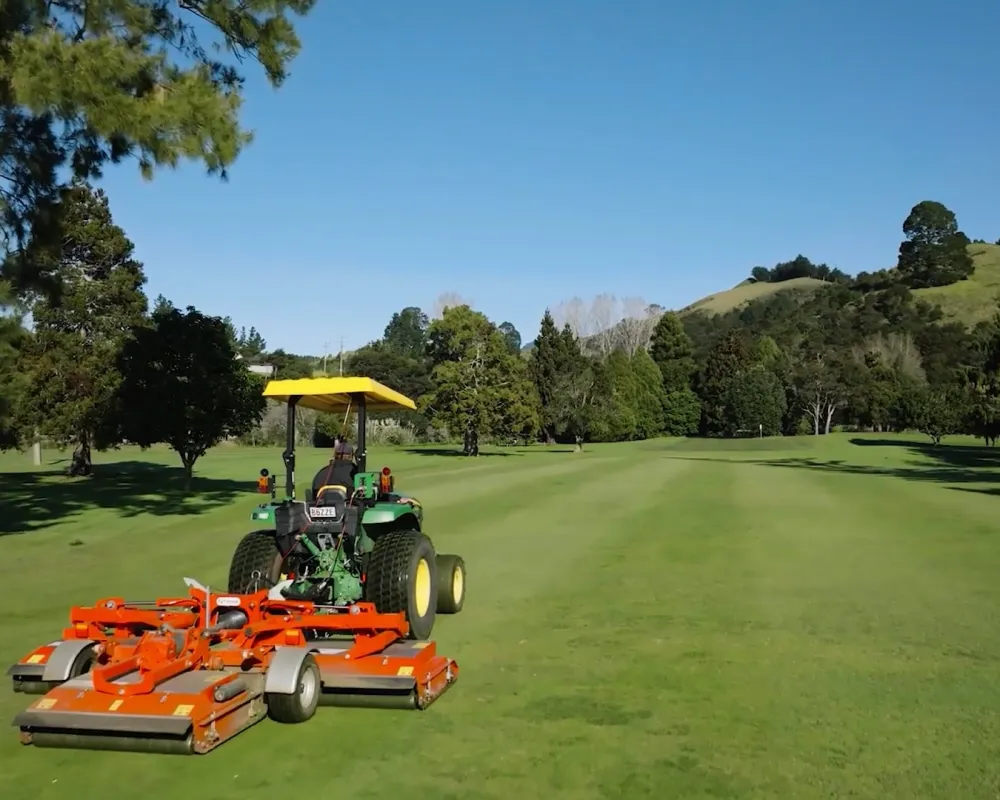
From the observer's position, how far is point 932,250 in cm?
14562

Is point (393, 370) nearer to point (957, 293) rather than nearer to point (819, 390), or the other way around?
point (819, 390)

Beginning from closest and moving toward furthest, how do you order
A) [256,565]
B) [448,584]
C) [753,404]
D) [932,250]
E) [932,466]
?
1. [256,565]
2. [448,584]
3. [932,466]
4. [753,404]
5. [932,250]

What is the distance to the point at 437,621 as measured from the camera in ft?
32.1

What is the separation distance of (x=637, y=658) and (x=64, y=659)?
15.3 feet

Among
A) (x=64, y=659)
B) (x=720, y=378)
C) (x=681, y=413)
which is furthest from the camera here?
(x=720, y=378)

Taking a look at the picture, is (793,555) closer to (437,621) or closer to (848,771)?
(437,621)

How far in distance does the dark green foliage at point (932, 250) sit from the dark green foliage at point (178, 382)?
420 ft

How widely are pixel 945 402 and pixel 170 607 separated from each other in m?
62.9

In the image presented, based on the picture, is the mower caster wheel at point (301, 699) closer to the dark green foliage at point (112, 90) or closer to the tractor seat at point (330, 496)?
the tractor seat at point (330, 496)

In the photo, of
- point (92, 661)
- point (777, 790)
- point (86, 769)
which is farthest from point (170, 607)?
point (777, 790)

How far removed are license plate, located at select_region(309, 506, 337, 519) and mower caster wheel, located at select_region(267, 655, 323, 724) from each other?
6.15 feet

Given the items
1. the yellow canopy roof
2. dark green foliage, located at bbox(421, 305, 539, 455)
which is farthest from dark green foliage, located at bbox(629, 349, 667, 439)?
the yellow canopy roof

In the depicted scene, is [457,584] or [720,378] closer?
[457,584]

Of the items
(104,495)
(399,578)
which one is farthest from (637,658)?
(104,495)
